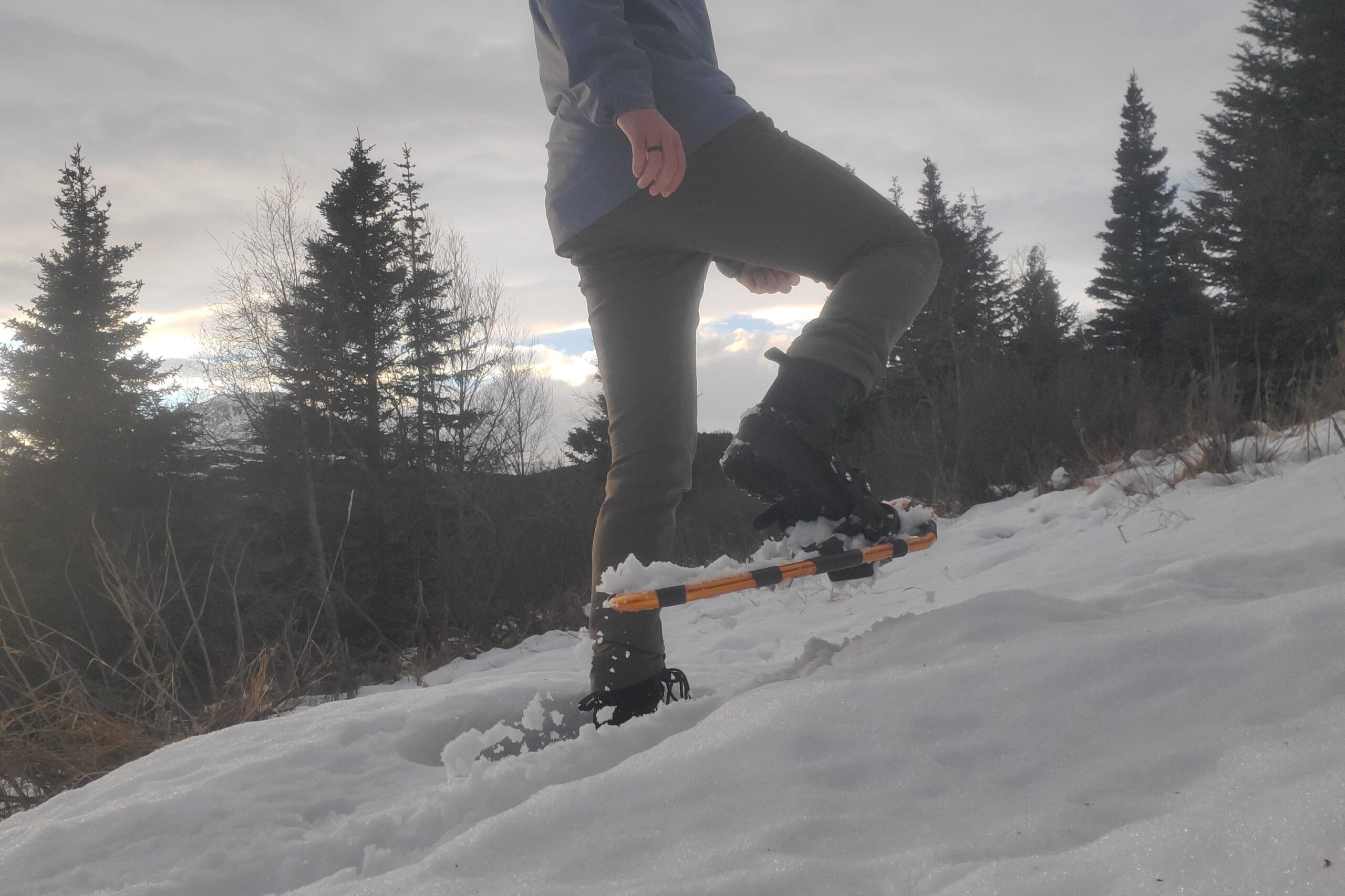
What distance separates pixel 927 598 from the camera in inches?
96.4

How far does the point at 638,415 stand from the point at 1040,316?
2302cm

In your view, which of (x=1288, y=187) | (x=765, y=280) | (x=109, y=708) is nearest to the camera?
(x=765, y=280)

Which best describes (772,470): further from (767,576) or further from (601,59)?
(601,59)

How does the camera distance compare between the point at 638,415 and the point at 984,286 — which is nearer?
the point at 638,415

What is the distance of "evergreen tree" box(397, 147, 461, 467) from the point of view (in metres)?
18.9

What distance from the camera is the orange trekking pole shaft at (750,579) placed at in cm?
122

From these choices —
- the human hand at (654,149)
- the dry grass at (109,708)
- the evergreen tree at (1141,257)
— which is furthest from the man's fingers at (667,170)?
the evergreen tree at (1141,257)

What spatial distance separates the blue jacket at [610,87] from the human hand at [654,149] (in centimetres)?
3

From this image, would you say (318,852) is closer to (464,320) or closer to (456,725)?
(456,725)

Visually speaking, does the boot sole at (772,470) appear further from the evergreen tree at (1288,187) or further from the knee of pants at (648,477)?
the evergreen tree at (1288,187)

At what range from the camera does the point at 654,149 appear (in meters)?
1.21

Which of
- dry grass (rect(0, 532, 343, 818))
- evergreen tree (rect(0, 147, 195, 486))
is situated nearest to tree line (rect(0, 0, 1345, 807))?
evergreen tree (rect(0, 147, 195, 486))

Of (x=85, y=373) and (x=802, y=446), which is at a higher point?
(x=85, y=373)

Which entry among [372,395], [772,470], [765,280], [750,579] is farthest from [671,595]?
[372,395]
